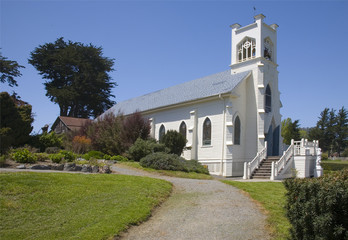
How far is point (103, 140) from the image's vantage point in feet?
82.6

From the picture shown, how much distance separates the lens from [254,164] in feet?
71.0

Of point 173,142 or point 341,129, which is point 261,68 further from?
point 341,129

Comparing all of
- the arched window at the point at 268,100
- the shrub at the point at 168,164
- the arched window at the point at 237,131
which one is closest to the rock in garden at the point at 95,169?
the shrub at the point at 168,164

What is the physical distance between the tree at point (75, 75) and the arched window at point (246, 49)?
112 ft

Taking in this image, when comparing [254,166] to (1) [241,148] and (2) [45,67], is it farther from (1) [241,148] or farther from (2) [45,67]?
(2) [45,67]

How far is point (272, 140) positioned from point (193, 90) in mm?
8560

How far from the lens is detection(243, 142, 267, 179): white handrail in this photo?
20.6m

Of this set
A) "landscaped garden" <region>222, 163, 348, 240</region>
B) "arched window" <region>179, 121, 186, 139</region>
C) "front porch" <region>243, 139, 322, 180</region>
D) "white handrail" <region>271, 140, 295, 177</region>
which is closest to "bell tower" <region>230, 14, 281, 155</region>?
"front porch" <region>243, 139, 322, 180</region>

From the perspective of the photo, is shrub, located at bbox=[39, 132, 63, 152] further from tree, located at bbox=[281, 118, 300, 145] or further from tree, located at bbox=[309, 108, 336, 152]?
tree, located at bbox=[309, 108, 336, 152]

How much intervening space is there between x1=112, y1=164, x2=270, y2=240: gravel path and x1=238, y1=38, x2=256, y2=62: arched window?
17.4 meters

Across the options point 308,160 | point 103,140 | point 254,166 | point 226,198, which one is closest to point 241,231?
point 226,198

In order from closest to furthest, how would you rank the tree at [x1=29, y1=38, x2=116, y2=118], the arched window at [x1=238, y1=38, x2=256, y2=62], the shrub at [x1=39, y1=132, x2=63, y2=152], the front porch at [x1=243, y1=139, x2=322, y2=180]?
the front porch at [x1=243, y1=139, x2=322, y2=180]
the arched window at [x1=238, y1=38, x2=256, y2=62]
the shrub at [x1=39, y1=132, x2=63, y2=152]
the tree at [x1=29, y1=38, x2=116, y2=118]

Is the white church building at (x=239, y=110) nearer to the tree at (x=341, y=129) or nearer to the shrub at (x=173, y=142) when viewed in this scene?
the shrub at (x=173, y=142)

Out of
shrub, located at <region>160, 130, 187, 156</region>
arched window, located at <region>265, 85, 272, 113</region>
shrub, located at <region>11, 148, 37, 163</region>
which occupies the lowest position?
shrub, located at <region>11, 148, 37, 163</region>
